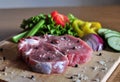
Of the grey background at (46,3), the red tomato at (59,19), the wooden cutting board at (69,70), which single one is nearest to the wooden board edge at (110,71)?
the wooden cutting board at (69,70)

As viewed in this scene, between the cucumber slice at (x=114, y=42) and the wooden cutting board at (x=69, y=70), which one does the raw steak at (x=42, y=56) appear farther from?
the cucumber slice at (x=114, y=42)

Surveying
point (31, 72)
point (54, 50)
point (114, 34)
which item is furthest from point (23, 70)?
point (114, 34)

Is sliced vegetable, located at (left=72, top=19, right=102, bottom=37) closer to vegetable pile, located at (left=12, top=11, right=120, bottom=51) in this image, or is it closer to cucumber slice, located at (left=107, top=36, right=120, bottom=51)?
vegetable pile, located at (left=12, top=11, right=120, bottom=51)

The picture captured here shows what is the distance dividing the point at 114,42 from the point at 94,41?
0.31 ft

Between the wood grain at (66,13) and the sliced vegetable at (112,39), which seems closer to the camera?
the sliced vegetable at (112,39)

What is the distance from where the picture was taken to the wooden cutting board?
1.24m

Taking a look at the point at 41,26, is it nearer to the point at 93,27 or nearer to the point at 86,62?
the point at 93,27

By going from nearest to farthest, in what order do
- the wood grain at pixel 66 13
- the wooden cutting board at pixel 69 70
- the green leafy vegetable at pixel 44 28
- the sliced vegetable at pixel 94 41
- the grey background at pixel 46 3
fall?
the wooden cutting board at pixel 69 70
the sliced vegetable at pixel 94 41
the green leafy vegetable at pixel 44 28
the wood grain at pixel 66 13
the grey background at pixel 46 3

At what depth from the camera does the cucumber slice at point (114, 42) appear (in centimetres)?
148

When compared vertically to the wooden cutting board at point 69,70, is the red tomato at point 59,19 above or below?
above

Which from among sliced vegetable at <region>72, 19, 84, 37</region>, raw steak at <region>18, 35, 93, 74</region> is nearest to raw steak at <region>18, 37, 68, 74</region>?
raw steak at <region>18, 35, 93, 74</region>

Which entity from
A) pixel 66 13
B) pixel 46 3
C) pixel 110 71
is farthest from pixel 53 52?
pixel 46 3

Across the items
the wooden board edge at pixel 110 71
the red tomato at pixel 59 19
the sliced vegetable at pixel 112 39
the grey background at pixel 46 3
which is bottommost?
the wooden board edge at pixel 110 71

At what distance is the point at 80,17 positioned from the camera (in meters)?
2.05
